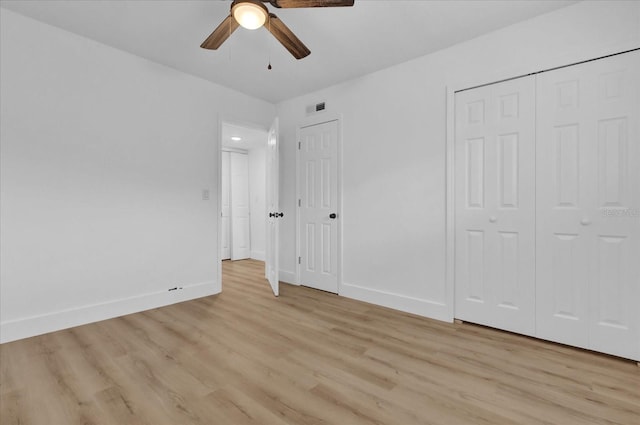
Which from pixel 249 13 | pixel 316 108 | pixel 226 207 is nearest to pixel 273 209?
pixel 316 108

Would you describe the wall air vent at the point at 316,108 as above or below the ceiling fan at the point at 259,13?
above

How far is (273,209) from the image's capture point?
402 cm

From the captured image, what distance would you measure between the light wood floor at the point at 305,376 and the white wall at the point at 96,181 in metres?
0.40

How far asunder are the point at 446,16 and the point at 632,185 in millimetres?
1849

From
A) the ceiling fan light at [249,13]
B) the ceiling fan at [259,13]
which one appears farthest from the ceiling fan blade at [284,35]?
the ceiling fan light at [249,13]

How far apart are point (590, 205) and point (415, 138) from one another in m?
1.52

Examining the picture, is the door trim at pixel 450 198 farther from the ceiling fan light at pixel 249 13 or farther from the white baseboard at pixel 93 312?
the white baseboard at pixel 93 312

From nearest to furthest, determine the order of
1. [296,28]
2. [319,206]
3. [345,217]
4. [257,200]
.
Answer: [296,28] < [345,217] < [319,206] < [257,200]

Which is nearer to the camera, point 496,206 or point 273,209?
point 496,206

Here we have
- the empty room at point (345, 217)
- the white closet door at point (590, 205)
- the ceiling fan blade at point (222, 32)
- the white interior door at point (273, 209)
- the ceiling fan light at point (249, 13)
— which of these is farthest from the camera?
the white interior door at point (273, 209)

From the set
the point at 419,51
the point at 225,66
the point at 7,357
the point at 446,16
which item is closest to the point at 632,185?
the point at 446,16

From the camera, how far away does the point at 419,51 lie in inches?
116

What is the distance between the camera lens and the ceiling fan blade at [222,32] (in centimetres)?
192

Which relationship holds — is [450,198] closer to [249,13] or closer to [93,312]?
[249,13]
